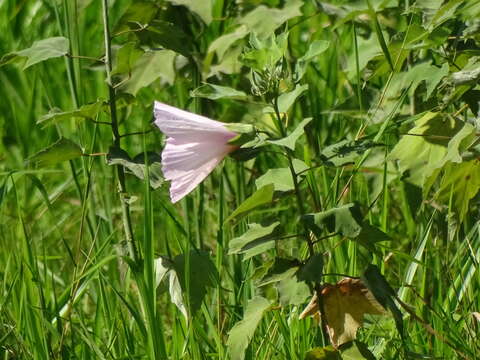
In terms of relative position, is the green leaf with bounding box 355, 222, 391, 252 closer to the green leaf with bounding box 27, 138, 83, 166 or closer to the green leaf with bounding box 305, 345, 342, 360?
the green leaf with bounding box 305, 345, 342, 360

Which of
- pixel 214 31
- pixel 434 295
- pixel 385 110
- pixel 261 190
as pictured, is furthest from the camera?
pixel 214 31

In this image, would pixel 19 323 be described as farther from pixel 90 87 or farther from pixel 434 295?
pixel 90 87

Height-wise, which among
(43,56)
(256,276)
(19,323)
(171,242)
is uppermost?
(43,56)

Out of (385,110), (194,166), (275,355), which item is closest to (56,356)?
(275,355)

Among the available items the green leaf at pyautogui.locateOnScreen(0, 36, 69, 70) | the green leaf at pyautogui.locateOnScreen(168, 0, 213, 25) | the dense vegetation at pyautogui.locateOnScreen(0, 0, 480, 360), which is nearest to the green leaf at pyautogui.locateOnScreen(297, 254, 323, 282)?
the dense vegetation at pyautogui.locateOnScreen(0, 0, 480, 360)

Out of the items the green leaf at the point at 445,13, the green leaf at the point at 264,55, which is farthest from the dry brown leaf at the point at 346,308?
the green leaf at the point at 445,13

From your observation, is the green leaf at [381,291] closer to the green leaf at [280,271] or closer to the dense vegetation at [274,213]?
the dense vegetation at [274,213]
